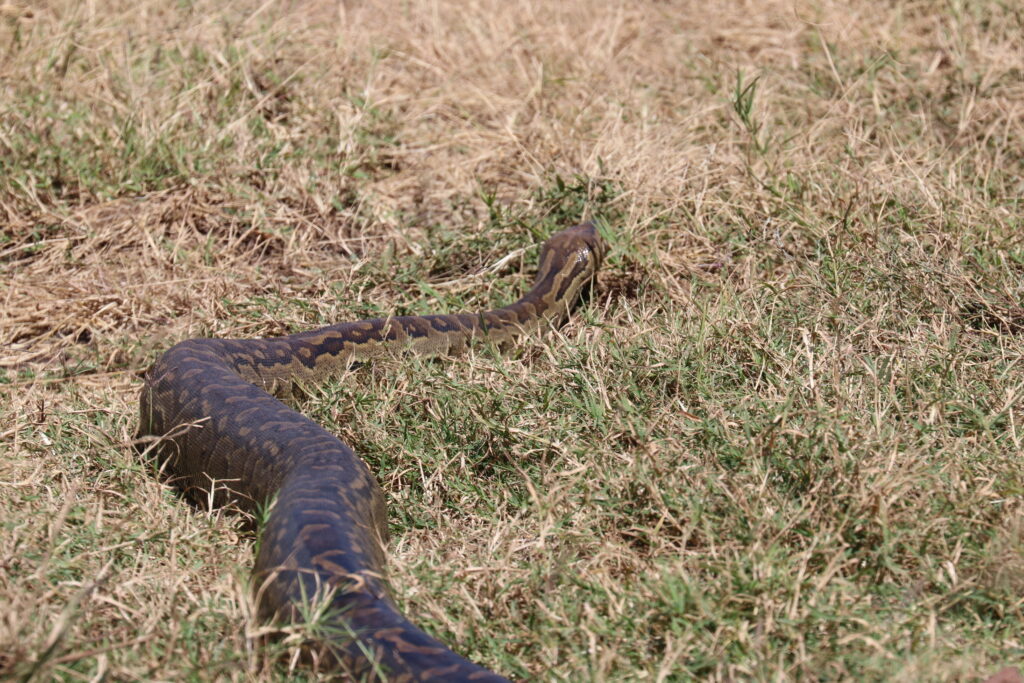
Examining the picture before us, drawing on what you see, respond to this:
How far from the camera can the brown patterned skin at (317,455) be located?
3221 mm

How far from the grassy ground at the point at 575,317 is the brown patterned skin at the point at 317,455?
0.18 meters

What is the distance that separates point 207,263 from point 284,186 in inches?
31.3

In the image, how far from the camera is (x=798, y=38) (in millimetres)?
8617

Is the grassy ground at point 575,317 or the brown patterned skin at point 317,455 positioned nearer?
the brown patterned skin at point 317,455

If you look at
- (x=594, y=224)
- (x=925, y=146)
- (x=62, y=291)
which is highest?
(x=925, y=146)

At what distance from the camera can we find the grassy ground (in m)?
3.53

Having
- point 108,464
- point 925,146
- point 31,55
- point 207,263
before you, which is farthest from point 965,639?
point 31,55

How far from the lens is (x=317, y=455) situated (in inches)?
171

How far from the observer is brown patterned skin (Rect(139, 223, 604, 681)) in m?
3.22

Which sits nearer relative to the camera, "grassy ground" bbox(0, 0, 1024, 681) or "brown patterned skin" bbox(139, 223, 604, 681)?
"brown patterned skin" bbox(139, 223, 604, 681)

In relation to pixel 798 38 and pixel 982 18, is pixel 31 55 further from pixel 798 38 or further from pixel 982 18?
pixel 982 18

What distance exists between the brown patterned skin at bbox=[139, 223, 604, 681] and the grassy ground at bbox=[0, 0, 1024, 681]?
18cm

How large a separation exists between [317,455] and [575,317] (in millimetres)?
2280

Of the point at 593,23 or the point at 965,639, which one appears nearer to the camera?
the point at 965,639
